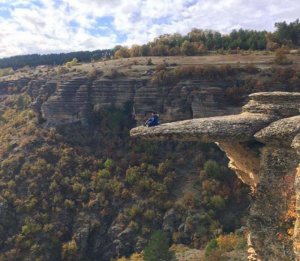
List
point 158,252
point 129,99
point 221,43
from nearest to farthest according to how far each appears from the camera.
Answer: point 158,252, point 129,99, point 221,43

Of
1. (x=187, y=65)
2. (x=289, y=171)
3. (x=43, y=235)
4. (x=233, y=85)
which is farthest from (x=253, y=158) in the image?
(x=187, y=65)

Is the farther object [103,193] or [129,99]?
[129,99]

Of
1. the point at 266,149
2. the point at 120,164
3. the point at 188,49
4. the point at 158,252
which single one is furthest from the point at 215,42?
the point at 266,149

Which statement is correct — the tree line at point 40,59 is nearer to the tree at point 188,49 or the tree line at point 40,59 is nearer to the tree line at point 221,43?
the tree line at point 221,43

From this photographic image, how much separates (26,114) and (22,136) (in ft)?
28.4

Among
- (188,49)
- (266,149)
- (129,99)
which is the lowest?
(129,99)

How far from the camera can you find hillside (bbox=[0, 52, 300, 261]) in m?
54.9

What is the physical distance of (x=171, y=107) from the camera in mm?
67062

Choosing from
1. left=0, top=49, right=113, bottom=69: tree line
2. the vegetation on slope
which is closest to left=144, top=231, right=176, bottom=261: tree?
the vegetation on slope

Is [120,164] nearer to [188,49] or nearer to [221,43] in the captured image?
[188,49]

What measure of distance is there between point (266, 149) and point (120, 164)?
5419 cm

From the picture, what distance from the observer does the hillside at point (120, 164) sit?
54.9m

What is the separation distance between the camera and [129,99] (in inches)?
2842

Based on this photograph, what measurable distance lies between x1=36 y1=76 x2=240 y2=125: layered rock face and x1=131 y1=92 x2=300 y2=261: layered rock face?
48647 mm
